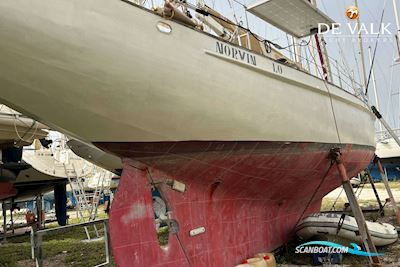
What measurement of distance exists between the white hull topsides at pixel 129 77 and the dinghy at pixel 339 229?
2.13 m

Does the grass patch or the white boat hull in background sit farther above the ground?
the white boat hull in background

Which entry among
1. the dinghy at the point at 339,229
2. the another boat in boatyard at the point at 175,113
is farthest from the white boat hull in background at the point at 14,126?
the dinghy at the point at 339,229

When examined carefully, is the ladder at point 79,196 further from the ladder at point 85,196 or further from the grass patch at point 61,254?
the grass patch at point 61,254

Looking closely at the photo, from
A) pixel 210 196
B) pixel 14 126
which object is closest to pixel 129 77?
pixel 210 196

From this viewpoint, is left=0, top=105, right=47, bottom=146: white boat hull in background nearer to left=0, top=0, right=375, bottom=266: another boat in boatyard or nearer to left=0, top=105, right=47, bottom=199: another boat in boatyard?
left=0, top=105, right=47, bottom=199: another boat in boatyard

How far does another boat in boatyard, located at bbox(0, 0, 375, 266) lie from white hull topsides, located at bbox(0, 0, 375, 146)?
0.01m

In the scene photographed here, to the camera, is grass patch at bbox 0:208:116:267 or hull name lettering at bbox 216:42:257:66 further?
grass patch at bbox 0:208:116:267

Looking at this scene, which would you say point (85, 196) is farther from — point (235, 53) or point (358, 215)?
point (235, 53)

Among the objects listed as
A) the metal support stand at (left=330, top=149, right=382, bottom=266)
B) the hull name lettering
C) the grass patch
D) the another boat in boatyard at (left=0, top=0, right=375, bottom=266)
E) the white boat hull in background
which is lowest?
the grass patch

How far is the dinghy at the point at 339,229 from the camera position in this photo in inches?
252

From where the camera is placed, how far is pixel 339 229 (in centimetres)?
Result: 637

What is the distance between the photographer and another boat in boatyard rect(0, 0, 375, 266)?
3.16m

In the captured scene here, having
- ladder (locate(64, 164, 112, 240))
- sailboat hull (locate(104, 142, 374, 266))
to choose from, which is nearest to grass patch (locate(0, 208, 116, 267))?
ladder (locate(64, 164, 112, 240))

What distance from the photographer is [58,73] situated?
3215mm
